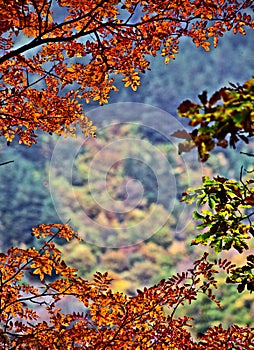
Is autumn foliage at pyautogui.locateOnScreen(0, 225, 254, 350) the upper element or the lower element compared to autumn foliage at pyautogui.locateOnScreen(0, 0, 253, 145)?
→ lower

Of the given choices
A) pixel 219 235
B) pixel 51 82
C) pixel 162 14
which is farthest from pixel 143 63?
pixel 219 235

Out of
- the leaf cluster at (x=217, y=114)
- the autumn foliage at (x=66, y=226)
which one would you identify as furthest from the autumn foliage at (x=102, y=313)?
the leaf cluster at (x=217, y=114)

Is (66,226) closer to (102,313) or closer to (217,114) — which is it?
(102,313)

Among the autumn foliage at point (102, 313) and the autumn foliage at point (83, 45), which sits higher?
the autumn foliage at point (83, 45)

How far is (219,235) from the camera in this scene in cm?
347

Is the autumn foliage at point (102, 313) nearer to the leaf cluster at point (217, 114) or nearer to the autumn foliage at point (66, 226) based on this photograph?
the autumn foliage at point (66, 226)

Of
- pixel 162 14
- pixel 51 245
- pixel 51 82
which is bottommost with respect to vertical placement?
pixel 51 245

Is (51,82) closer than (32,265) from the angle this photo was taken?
No

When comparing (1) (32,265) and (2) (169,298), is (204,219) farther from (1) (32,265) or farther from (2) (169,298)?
(2) (169,298)

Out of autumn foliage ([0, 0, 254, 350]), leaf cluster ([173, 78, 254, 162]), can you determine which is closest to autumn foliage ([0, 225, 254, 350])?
autumn foliage ([0, 0, 254, 350])

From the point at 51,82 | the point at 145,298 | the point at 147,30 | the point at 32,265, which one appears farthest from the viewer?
the point at 51,82

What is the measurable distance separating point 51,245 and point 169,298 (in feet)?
7.41

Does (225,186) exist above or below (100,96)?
below

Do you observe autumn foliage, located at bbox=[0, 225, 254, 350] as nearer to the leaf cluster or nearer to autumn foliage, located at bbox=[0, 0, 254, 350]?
autumn foliage, located at bbox=[0, 0, 254, 350]
